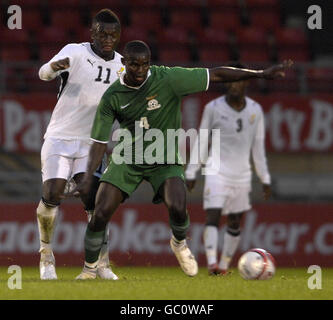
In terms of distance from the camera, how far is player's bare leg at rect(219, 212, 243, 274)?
11312 mm

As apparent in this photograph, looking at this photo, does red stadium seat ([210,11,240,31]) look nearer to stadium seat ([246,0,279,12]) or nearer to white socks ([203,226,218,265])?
stadium seat ([246,0,279,12])

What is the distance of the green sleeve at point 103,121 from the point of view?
8094 millimetres

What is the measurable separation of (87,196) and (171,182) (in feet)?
3.43

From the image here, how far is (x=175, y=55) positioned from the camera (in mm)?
16984

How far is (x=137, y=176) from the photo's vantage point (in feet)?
27.2

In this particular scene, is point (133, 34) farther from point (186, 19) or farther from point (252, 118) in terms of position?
point (252, 118)

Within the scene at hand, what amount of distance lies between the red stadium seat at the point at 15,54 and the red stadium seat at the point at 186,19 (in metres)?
3.04

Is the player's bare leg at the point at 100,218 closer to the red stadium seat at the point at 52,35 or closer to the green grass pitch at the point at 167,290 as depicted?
the green grass pitch at the point at 167,290

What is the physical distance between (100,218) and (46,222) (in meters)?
0.96

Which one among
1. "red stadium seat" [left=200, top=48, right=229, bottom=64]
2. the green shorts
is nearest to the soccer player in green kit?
the green shorts

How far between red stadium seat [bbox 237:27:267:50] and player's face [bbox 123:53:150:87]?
30.7 ft

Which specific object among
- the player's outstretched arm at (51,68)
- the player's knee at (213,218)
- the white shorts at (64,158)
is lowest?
the player's knee at (213,218)

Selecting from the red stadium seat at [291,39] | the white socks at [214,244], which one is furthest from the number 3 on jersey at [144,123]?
the red stadium seat at [291,39]

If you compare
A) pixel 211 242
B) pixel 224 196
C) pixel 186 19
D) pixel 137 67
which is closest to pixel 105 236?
pixel 137 67
